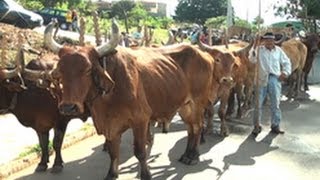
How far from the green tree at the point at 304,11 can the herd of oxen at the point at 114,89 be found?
661 inches

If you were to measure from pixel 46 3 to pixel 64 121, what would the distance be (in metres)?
30.8

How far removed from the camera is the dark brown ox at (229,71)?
10.0 metres

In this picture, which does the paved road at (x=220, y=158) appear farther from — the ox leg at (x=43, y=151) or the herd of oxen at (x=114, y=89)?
the herd of oxen at (x=114, y=89)

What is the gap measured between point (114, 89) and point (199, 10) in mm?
73686

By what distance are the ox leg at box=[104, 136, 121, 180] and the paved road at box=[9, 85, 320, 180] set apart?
0.29 meters

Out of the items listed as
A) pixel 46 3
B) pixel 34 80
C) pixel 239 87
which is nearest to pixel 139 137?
pixel 34 80

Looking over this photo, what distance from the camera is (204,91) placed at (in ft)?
28.8

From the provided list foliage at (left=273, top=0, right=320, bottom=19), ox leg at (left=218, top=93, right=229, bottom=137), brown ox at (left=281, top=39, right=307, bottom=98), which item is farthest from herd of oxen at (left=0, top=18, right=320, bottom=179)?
foliage at (left=273, top=0, right=320, bottom=19)

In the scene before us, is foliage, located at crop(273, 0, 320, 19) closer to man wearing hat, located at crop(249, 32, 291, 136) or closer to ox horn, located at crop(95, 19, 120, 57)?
man wearing hat, located at crop(249, 32, 291, 136)

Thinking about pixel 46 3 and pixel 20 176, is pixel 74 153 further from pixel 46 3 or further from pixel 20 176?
pixel 46 3

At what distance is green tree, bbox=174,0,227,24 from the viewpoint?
77938mm

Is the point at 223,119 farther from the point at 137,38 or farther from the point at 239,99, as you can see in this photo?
the point at 137,38

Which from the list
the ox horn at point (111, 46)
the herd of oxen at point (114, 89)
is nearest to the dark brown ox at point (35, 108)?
the herd of oxen at point (114, 89)

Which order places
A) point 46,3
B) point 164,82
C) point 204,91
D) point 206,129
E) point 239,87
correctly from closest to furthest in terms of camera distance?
point 164,82 → point 204,91 → point 206,129 → point 239,87 → point 46,3
